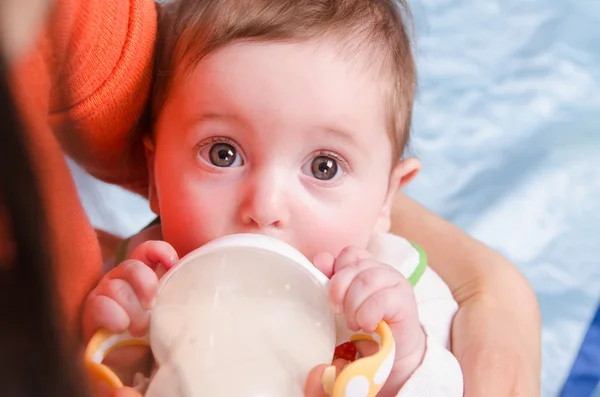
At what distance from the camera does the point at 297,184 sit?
0.73 meters

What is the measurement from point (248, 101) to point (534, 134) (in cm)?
91

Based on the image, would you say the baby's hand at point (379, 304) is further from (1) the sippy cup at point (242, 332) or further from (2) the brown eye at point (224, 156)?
(2) the brown eye at point (224, 156)

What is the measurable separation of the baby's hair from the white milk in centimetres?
28

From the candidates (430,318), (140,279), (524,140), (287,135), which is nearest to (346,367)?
(140,279)

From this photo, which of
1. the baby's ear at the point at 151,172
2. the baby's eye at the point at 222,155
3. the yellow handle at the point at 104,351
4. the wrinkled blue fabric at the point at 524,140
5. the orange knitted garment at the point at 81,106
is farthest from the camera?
the wrinkled blue fabric at the point at 524,140

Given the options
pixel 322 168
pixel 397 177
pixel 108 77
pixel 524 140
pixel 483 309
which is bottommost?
pixel 524 140

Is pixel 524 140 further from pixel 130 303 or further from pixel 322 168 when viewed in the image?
pixel 130 303

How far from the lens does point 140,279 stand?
0.58m

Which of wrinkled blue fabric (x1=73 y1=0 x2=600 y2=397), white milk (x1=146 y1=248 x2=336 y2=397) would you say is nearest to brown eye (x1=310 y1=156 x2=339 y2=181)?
white milk (x1=146 y1=248 x2=336 y2=397)

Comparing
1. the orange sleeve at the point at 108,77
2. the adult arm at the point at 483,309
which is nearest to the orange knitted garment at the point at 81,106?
the orange sleeve at the point at 108,77

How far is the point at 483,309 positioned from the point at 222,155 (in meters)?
0.40

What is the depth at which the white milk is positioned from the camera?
494 millimetres

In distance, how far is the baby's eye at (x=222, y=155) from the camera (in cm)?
75

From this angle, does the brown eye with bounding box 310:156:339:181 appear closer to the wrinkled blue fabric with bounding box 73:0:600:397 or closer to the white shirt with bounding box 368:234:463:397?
the white shirt with bounding box 368:234:463:397
